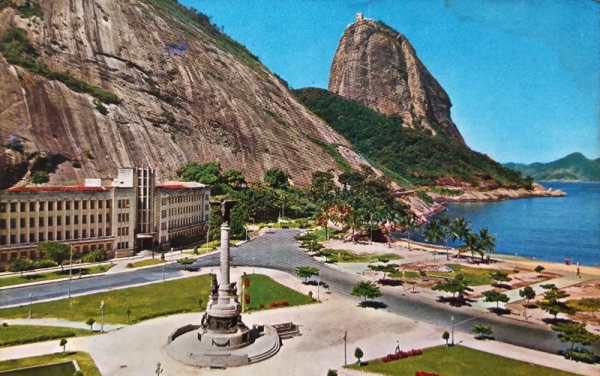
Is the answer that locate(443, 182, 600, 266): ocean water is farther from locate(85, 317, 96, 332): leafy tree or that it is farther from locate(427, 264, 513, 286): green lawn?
locate(85, 317, 96, 332): leafy tree

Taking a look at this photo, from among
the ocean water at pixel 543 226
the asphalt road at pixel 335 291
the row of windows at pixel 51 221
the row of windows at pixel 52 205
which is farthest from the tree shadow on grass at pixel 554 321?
the row of windows at pixel 52 205

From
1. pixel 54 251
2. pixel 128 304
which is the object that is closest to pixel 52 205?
pixel 54 251

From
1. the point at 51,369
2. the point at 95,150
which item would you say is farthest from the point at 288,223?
the point at 51,369

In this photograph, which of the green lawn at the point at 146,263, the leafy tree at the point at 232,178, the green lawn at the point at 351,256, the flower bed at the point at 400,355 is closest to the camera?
the flower bed at the point at 400,355

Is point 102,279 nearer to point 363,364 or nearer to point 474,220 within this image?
point 363,364

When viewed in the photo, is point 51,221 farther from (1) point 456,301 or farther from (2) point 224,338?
(1) point 456,301

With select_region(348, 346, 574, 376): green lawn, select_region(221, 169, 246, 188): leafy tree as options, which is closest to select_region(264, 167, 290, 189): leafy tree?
select_region(221, 169, 246, 188): leafy tree

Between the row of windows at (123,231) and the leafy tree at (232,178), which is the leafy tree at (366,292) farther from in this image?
the leafy tree at (232,178)
